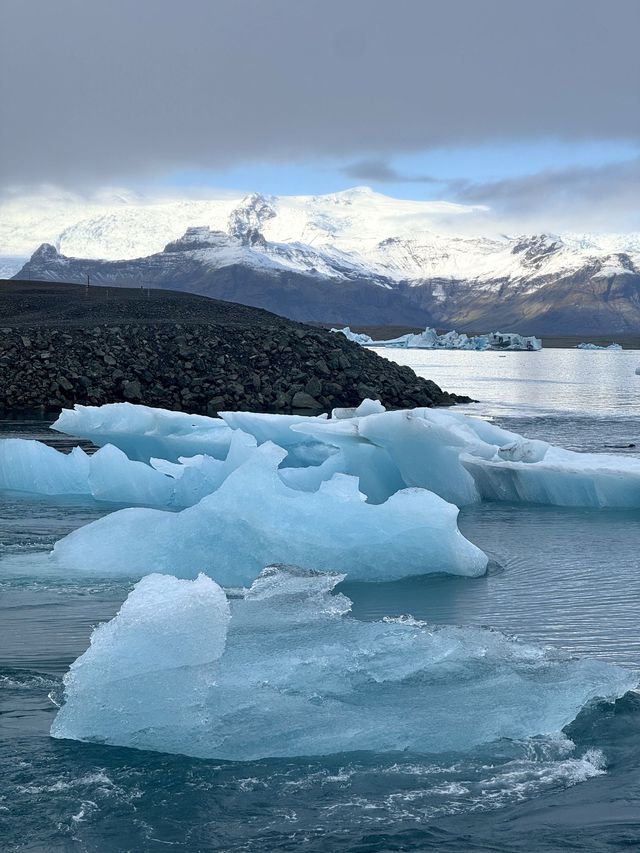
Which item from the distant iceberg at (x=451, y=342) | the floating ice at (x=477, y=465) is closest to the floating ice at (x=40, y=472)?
the floating ice at (x=477, y=465)

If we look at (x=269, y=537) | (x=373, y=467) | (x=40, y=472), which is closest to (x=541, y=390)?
(x=373, y=467)

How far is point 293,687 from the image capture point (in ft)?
20.5

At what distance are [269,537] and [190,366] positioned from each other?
23053mm

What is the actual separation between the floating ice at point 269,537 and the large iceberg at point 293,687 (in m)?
2.63

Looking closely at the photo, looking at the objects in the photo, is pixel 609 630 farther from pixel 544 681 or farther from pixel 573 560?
pixel 573 560

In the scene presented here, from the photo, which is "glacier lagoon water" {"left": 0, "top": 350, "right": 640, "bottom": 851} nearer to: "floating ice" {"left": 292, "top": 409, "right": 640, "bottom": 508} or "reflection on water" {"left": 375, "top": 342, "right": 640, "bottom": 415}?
"floating ice" {"left": 292, "top": 409, "right": 640, "bottom": 508}

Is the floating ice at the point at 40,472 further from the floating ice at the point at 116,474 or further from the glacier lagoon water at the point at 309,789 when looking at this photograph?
the glacier lagoon water at the point at 309,789

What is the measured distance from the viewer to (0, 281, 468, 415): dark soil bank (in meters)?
30.6

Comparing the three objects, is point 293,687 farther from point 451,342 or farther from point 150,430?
point 451,342

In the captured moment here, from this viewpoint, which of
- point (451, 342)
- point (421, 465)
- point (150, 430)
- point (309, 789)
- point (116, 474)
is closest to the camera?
point (309, 789)

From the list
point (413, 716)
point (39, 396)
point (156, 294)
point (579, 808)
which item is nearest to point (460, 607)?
point (413, 716)

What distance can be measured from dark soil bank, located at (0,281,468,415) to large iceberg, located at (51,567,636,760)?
23.9 meters

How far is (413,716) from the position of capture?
599 cm

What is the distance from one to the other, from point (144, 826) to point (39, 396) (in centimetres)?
2615
